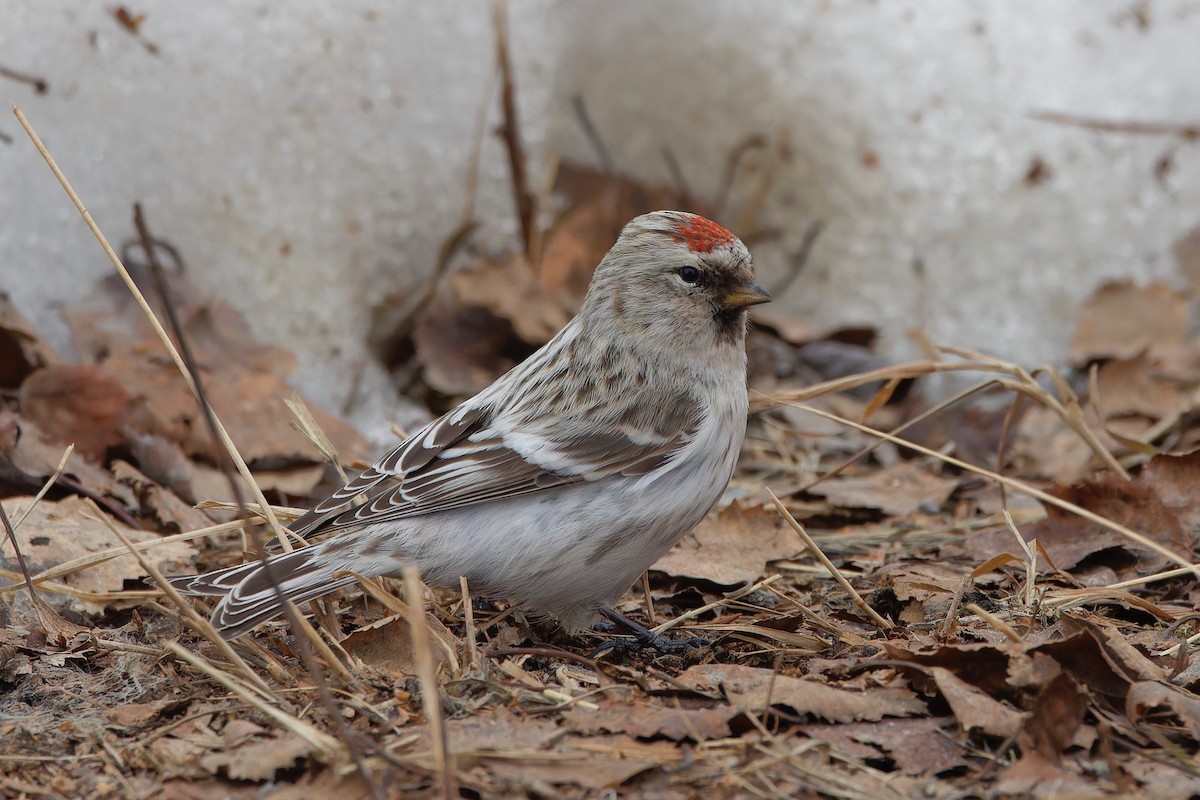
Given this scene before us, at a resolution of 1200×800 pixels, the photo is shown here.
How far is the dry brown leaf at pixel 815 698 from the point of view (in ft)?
8.57

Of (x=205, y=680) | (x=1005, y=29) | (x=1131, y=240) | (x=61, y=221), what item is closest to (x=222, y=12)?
(x=61, y=221)

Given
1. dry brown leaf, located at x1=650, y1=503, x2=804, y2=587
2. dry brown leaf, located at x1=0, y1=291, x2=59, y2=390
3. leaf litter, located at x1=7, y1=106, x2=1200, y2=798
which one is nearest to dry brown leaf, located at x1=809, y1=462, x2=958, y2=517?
leaf litter, located at x1=7, y1=106, x2=1200, y2=798

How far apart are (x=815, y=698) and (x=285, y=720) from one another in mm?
1066

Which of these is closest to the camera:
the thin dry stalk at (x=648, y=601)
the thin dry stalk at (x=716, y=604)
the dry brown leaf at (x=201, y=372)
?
the thin dry stalk at (x=716, y=604)

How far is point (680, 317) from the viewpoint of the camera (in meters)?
3.51

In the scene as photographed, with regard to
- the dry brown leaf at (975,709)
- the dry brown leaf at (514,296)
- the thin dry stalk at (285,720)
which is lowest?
the dry brown leaf at (975,709)

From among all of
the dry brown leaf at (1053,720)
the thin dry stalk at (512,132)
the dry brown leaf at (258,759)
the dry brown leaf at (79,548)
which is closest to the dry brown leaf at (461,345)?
the thin dry stalk at (512,132)

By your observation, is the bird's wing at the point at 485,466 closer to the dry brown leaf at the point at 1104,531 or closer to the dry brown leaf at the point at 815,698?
the dry brown leaf at the point at 815,698

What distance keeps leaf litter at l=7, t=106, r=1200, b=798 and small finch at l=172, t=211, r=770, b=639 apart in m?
0.14

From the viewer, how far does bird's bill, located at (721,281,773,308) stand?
345 centimetres

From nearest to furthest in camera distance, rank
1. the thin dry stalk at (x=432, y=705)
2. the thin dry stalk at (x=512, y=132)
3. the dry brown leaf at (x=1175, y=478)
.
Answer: the thin dry stalk at (x=432, y=705) → the dry brown leaf at (x=1175, y=478) → the thin dry stalk at (x=512, y=132)

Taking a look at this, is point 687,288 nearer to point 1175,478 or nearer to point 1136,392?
point 1175,478

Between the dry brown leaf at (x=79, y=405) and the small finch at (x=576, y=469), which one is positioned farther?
the dry brown leaf at (x=79, y=405)

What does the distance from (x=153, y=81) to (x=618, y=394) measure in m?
2.54
